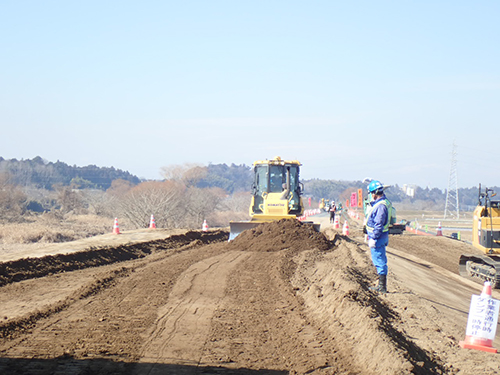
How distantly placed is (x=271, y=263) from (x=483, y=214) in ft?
21.7

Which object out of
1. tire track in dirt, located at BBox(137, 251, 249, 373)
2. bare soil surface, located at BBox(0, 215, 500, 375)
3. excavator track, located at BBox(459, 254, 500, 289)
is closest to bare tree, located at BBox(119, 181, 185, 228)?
bare soil surface, located at BBox(0, 215, 500, 375)

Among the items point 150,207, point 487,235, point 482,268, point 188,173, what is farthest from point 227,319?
point 188,173

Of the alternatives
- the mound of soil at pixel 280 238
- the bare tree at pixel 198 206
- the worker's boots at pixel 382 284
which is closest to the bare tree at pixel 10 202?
the bare tree at pixel 198 206


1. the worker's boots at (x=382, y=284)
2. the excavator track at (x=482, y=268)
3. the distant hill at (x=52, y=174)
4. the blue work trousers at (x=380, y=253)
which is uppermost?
the distant hill at (x=52, y=174)

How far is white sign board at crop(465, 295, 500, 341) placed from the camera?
23.3ft

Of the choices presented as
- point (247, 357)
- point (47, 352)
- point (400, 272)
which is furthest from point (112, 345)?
point (400, 272)

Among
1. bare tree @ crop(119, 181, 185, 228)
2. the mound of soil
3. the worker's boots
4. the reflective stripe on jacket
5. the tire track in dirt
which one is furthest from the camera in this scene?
bare tree @ crop(119, 181, 185, 228)

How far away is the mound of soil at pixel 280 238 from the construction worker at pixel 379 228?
748 centimetres

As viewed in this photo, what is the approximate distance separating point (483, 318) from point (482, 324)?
3.6 inches

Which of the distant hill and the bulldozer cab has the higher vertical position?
the distant hill

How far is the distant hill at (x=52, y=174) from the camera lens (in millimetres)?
96375

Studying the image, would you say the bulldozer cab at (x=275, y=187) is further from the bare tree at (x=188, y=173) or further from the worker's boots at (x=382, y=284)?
the bare tree at (x=188, y=173)

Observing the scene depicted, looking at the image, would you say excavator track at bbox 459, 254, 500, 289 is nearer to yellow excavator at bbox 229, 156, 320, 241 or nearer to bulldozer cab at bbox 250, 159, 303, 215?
yellow excavator at bbox 229, 156, 320, 241

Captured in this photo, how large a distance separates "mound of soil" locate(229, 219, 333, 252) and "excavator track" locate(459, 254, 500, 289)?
442 centimetres
